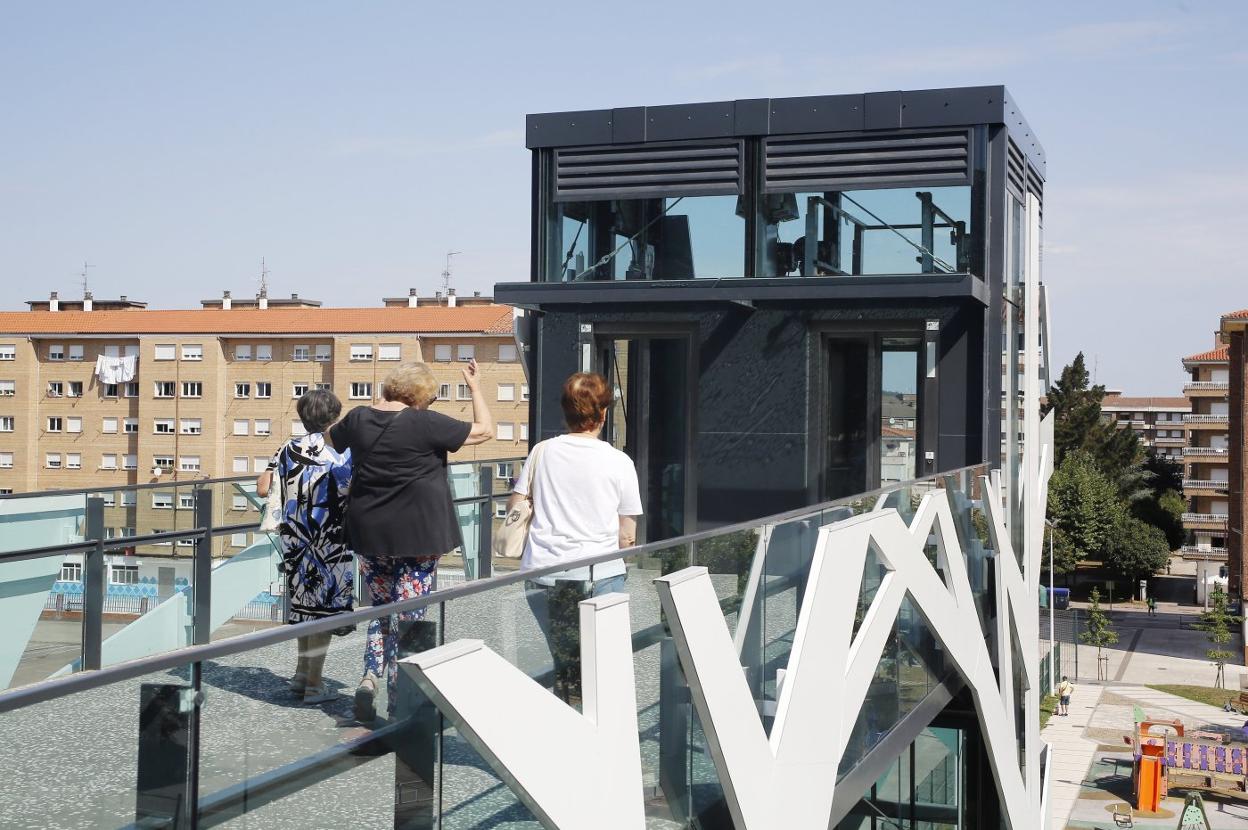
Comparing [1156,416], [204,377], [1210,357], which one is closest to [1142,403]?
[1156,416]

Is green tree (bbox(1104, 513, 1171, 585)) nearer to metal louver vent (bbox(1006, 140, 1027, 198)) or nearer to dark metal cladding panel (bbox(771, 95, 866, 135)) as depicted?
metal louver vent (bbox(1006, 140, 1027, 198))

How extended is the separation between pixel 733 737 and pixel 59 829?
317cm

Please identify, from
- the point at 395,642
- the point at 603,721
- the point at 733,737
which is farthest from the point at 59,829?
the point at 733,737

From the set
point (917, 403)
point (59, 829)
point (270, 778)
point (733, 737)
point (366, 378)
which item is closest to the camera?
point (59, 829)

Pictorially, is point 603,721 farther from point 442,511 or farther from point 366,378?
point 366,378

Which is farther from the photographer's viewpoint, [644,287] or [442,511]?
[644,287]

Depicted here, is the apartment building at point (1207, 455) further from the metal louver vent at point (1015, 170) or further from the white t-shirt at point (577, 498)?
the white t-shirt at point (577, 498)

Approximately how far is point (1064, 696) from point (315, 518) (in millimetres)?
47615

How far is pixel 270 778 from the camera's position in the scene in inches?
112

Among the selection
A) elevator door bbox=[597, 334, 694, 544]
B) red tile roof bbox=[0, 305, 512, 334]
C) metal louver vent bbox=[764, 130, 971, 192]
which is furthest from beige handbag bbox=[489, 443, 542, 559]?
red tile roof bbox=[0, 305, 512, 334]

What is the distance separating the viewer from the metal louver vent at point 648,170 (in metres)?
14.0

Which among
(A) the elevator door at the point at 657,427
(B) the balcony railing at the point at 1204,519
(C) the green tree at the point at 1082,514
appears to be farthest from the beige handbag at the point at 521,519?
(B) the balcony railing at the point at 1204,519

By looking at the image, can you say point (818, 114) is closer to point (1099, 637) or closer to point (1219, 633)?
point (1219, 633)

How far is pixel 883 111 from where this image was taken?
1356cm
